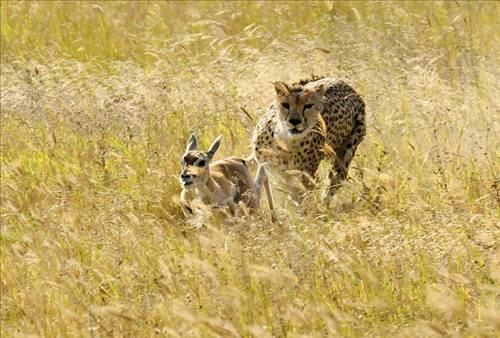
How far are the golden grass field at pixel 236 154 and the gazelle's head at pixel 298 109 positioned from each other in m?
0.28

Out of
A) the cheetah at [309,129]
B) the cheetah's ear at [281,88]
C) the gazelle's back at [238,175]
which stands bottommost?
the gazelle's back at [238,175]

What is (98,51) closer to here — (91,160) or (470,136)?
(91,160)

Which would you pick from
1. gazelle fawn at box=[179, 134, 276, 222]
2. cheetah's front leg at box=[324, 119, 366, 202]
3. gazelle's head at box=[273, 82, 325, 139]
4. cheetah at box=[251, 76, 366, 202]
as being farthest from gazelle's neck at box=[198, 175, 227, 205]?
cheetah's front leg at box=[324, 119, 366, 202]

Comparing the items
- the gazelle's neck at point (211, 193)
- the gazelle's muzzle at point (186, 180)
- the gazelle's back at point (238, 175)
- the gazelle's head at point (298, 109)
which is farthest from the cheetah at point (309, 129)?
the gazelle's muzzle at point (186, 180)

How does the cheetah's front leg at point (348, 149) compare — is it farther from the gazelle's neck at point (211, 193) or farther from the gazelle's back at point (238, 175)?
the gazelle's neck at point (211, 193)

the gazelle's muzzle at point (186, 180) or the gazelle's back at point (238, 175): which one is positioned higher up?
the gazelle's muzzle at point (186, 180)

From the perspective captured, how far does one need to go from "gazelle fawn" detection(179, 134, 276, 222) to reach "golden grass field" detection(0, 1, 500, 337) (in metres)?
0.18

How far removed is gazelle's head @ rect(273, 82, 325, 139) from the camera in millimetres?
8305

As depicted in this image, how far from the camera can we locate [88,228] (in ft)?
25.0

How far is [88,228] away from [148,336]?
178 centimetres

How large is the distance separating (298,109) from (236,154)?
113 centimetres

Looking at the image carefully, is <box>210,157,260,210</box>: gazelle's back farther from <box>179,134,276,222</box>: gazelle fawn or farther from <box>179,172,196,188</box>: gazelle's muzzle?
<box>179,172,196,188</box>: gazelle's muzzle

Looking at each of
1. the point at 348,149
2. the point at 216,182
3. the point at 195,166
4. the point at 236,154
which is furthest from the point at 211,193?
the point at 236,154

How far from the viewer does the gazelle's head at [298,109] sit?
8.30 metres
